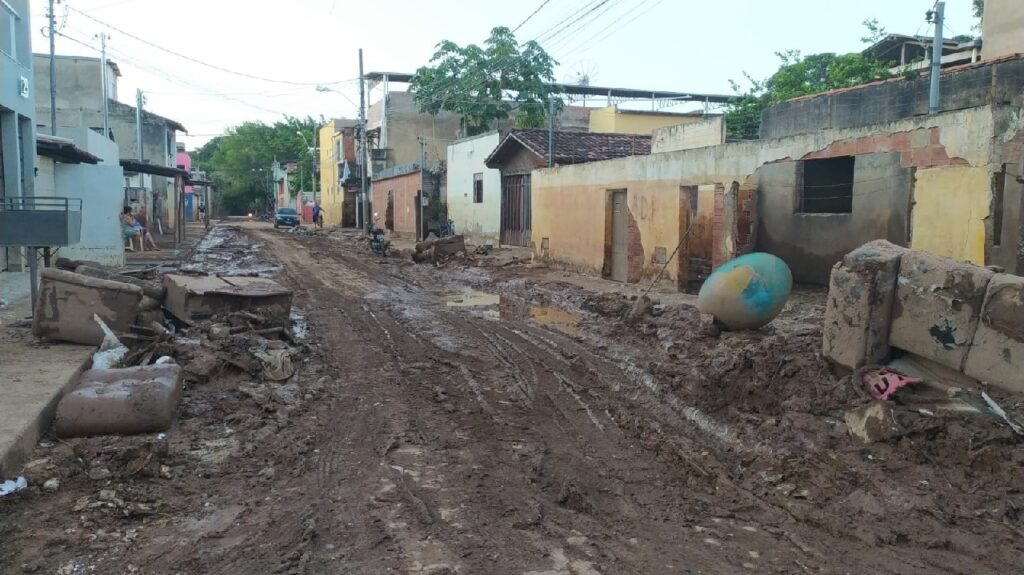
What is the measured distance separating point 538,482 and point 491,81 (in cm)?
3268

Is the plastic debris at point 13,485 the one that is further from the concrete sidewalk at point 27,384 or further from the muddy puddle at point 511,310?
the muddy puddle at point 511,310

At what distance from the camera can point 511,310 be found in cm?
1310

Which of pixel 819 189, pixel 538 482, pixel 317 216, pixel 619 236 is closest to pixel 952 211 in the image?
pixel 819 189

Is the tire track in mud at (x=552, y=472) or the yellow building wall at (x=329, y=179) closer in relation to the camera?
the tire track in mud at (x=552, y=472)

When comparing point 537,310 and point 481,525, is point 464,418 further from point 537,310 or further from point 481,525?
point 537,310

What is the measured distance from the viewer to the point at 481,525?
420 cm

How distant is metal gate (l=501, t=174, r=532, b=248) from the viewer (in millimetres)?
26172

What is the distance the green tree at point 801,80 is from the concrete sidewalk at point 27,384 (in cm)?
2206

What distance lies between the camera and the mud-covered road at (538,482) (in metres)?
3.88

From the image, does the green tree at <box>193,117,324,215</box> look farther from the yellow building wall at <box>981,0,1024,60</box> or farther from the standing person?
the yellow building wall at <box>981,0,1024,60</box>

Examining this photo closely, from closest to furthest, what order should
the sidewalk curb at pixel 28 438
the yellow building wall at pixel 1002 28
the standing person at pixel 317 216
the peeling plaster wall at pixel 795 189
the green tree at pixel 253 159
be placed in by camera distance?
1. the sidewalk curb at pixel 28 438
2. the peeling plaster wall at pixel 795 189
3. the yellow building wall at pixel 1002 28
4. the standing person at pixel 317 216
5. the green tree at pixel 253 159

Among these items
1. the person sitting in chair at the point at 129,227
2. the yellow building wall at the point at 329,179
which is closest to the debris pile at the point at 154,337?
the person sitting in chair at the point at 129,227

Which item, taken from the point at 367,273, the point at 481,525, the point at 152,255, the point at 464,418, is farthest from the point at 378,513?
the point at 152,255

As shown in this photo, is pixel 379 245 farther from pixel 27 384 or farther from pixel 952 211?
pixel 27 384
